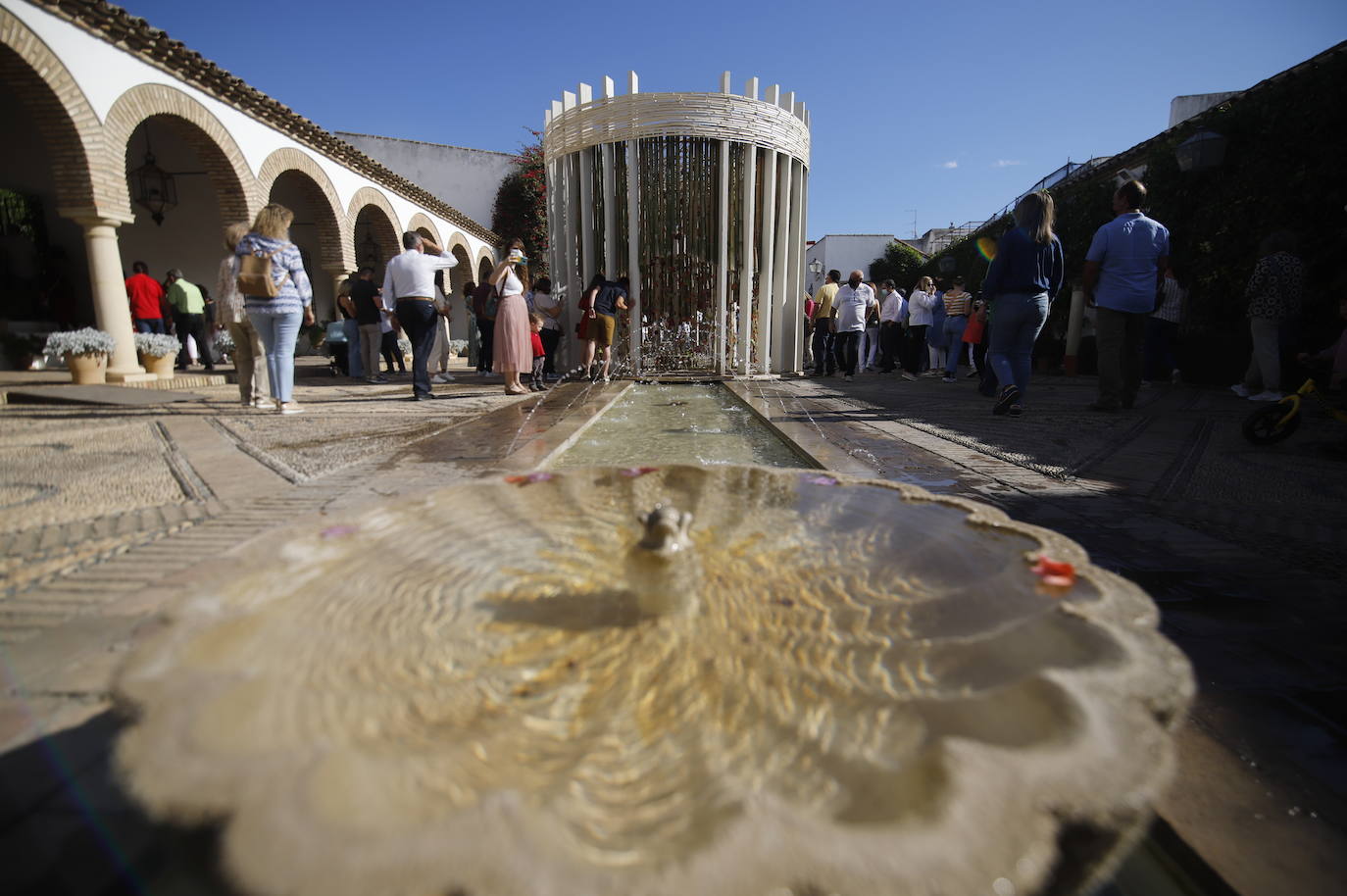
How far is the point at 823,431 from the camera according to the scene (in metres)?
4.48

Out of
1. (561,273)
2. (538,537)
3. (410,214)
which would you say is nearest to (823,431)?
(538,537)

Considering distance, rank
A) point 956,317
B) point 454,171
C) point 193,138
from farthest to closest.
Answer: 1. point 454,171
2. point 956,317
3. point 193,138

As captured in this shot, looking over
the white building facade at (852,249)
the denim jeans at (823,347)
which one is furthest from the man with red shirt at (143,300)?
the white building facade at (852,249)

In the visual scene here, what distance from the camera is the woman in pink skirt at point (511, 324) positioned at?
6902 mm

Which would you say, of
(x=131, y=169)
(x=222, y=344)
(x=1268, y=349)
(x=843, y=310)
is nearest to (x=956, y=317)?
(x=843, y=310)

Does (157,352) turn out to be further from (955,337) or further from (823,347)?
(955,337)

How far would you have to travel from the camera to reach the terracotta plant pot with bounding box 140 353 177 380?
8.61 m

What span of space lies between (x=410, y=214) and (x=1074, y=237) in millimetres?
14223

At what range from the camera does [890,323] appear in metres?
11.8

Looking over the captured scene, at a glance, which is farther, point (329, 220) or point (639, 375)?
point (329, 220)

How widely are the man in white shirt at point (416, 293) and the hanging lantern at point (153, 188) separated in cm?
719

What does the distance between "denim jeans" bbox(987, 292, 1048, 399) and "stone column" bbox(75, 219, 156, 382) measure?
968 cm

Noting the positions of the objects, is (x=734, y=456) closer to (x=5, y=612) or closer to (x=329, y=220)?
(x=5, y=612)

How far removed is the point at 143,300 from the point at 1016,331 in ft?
39.0
